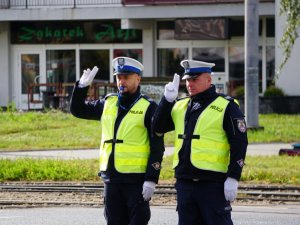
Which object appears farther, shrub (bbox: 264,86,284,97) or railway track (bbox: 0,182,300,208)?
shrub (bbox: 264,86,284,97)

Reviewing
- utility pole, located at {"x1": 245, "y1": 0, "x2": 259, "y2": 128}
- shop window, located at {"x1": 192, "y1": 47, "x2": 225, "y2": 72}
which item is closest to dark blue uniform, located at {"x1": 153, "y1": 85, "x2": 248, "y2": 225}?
utility pole, located at {"x1": 245, "y1": 0, "x2": 259, "y2": 128}

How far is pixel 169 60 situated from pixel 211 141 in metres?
27.6

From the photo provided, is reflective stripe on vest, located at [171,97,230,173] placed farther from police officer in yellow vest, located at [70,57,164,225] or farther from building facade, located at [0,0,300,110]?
building facade, located at [0,0,300,110]

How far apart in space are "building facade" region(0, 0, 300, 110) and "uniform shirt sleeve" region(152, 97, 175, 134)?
76.1 feet

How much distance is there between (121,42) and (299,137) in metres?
14.4

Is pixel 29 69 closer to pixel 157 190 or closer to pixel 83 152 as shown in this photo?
pixel 83 152

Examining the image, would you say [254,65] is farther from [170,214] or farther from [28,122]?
[170,214]

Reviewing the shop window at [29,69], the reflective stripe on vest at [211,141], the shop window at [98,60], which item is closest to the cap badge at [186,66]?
the reflective stripe on vest at [211,141]

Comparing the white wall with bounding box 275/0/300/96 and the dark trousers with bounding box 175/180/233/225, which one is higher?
the white wall with bounding box 275/0/300/96

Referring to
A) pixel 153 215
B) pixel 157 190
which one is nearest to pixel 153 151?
pixel 153 215

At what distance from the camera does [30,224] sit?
39.3 ft

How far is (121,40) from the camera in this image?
36188 millimetres

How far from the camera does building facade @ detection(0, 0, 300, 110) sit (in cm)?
3259

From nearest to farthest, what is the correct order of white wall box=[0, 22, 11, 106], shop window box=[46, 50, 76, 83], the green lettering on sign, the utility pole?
the utility pole → the green lettering on sign → shop window box=[46, 50, 76, 83] → white wall box=[0, 22, 11, 106]
